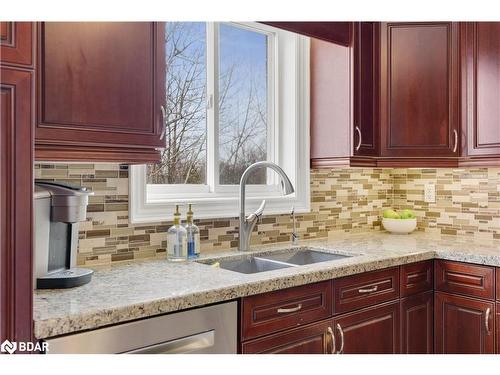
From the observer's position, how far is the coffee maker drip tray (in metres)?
1.50

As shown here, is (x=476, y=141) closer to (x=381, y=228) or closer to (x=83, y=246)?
(x=381, y=228)

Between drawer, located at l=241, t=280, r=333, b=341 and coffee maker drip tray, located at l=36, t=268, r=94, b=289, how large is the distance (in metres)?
Answer: 0.54

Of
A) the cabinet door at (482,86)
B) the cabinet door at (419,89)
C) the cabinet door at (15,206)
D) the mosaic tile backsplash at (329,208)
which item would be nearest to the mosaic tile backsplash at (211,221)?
the mosaic tile backsplash at (329,208)

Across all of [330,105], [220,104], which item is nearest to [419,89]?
[330,105]

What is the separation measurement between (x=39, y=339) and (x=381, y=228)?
2.43 metres

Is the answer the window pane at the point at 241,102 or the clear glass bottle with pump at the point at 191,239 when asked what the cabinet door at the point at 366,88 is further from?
the clear glass bottle with pump at the point at 191,239

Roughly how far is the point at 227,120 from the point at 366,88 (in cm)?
81

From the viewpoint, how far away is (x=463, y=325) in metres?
2.28

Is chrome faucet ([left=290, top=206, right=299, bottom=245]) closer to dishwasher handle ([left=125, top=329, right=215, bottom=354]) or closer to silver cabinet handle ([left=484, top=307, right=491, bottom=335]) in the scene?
silver cabinet handle ([left=484, top=307, right=491, bottom=335])

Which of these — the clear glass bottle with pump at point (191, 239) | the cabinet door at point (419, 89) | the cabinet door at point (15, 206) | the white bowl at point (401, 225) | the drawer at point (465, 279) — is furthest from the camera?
the white bowl at point (401, 225)

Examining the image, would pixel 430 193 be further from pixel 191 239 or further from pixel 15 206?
pixel 15 206

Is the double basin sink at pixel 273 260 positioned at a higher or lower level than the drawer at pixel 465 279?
higher

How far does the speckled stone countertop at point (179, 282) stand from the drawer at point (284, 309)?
0.04 metres

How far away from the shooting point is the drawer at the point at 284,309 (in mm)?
1637
